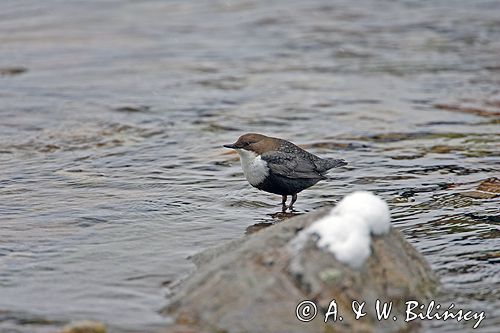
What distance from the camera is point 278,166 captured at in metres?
7.13

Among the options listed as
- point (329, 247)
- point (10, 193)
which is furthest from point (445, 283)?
point (10, 193)

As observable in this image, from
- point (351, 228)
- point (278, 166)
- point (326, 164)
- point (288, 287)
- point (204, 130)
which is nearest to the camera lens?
point (288, 287)

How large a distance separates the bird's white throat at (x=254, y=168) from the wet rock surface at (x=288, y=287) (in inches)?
76.7

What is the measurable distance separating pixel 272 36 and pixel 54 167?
24.8 ft

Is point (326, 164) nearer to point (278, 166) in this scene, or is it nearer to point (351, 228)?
point (278, 166)

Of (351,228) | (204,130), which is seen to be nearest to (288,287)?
(351,228)

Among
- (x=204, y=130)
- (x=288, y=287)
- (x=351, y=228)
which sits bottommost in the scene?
(x=204, y=130)

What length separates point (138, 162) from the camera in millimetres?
8828

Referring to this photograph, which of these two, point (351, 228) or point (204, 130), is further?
point (204, 130)

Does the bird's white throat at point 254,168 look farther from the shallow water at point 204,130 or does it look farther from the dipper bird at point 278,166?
the shallow water at point 204,130

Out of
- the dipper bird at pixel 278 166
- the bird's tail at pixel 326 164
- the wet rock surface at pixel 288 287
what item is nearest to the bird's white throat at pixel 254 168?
the dipper bird at pixel 278 166

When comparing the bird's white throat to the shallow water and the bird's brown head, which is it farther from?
the shallow water

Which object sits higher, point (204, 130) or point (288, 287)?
point (288, 287)

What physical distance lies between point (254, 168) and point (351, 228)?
91.4 inches
